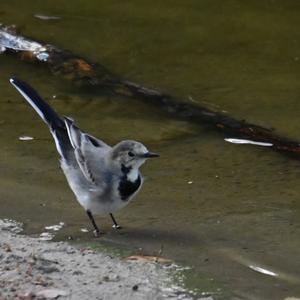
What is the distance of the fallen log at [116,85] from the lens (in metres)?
8.70

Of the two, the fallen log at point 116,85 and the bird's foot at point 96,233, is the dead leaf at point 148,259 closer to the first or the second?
the bird's foot at point 96,233

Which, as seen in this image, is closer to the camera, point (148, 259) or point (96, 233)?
point (148, 259)

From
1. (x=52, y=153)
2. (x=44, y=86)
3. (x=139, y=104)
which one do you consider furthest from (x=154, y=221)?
(x=44, y=86)

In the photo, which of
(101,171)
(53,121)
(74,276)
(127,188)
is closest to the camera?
(74,276)

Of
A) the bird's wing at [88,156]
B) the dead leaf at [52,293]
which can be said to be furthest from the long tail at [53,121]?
the dead leaf at [52,293]

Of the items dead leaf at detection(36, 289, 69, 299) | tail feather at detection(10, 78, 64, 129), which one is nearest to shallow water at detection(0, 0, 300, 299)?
tail feather at detection(10, 78, 64, 129)

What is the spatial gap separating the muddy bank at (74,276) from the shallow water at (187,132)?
0.89 ft

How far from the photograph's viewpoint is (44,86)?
10.0 m

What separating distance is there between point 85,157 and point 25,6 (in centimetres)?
644

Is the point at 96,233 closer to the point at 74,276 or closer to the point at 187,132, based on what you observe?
the point at 74,276

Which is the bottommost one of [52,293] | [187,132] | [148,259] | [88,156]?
[187,132]

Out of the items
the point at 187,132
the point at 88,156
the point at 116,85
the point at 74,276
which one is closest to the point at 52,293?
the point at 74,276

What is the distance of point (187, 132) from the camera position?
8.82 m

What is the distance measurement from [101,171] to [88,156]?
15 centimetres
